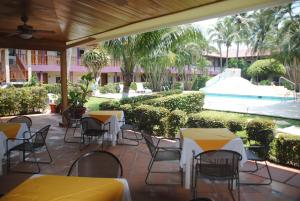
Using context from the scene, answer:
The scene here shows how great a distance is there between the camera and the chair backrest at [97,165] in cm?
282

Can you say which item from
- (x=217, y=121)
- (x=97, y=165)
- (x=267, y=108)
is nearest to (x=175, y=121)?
(x=217, y=121)

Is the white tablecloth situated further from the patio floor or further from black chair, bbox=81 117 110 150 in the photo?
black chair, bbox=81 117 110 150

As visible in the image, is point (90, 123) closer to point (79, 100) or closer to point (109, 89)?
point (79, 100)

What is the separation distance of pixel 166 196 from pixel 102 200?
5.96 ft

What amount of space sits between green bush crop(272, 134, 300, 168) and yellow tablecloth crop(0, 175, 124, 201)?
3557 millimetres

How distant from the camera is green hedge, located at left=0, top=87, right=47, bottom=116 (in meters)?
9.89

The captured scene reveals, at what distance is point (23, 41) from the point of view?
743 cm

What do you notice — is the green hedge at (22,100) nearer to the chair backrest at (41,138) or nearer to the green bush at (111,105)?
the green bush at (111,105)

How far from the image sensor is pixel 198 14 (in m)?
4.95

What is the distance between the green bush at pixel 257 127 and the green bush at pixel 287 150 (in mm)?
237

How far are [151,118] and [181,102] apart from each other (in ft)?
10.5

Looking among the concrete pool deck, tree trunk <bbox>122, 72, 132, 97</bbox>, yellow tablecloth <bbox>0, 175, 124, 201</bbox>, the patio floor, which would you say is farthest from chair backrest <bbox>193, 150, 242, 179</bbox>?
the concrete pool deck

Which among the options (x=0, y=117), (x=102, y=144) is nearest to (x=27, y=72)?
(x=0, y=117)

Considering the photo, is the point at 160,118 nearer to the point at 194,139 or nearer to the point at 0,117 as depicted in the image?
the point at 194,139
